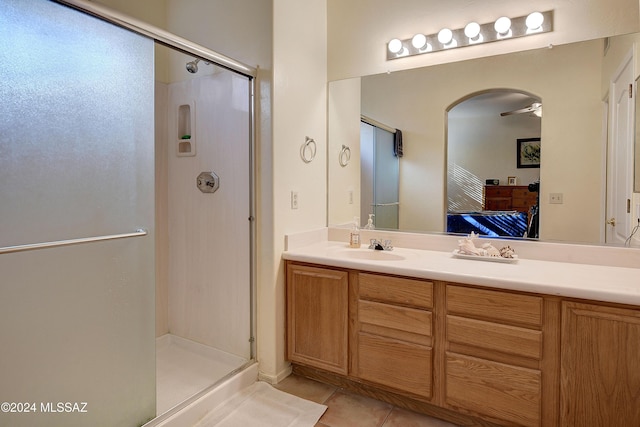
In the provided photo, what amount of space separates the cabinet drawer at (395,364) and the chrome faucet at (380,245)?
577 millimetres

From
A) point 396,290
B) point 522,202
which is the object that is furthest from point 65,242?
point 522,202

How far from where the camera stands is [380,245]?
2336 mm

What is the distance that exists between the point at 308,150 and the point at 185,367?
1623 mm

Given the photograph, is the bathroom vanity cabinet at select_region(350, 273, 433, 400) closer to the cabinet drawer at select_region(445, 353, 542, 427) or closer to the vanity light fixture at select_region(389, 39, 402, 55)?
the cabinet drawer at select_region(445, 353, 542, 427)

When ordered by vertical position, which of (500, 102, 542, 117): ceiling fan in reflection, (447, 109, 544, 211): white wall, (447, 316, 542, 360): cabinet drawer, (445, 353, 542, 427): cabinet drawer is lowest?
(445, 353, 542, 427): cabinet drawer

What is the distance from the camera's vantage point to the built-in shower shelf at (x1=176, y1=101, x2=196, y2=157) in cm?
255

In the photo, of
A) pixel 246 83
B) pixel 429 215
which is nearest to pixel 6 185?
pixel 246 83

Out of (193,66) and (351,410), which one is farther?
(193,66)

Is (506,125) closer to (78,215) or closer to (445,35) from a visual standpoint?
(445,35)

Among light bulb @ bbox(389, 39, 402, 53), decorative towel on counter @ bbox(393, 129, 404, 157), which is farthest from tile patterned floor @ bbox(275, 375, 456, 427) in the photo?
light bulb @ bbox(389, 39, 402, 53)

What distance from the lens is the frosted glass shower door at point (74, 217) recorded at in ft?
4.52

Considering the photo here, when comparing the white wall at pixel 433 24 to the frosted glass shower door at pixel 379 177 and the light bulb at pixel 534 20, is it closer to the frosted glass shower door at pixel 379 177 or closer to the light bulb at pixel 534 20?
the light bulb at pixel 534 20

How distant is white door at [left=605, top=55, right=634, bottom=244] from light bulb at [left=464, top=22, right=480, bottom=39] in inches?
28.9

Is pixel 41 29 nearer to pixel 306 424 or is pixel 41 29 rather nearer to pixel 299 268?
pixel 299 268
